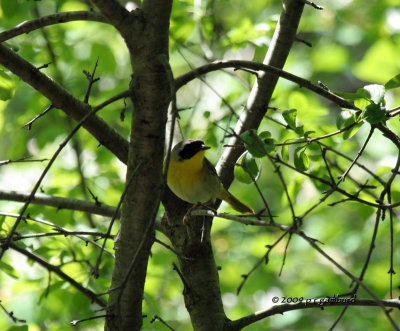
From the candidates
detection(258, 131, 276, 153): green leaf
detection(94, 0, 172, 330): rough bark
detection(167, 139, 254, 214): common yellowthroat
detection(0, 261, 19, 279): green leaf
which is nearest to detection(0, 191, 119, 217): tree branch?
detection(0, 261, 19, 279): green leaf

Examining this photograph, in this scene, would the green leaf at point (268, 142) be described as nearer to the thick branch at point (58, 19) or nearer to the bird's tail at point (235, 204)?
the thick branch at point (58, 19)

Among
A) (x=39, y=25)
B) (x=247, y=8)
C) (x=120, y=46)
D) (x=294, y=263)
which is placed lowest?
(x=39, y=25)

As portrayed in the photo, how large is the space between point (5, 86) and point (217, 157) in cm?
244

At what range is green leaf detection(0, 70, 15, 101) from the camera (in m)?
2.35

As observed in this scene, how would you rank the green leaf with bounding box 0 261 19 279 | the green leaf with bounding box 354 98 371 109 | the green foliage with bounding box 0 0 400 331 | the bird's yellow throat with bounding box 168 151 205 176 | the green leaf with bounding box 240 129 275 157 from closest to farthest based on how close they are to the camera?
the green leaf with bounding box 240 129 275 157 < the green leaf with bounding box 354 98 371 109 < the green leaf with bounding box 0 261 19 279 < the green foliage with bounding box 0 0 400 331 < the bird's yellow throat with bounding box 168 151 205 176

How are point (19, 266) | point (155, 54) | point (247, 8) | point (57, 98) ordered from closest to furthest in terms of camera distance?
point (155, 54), point (57, 98), point (19, 266), point (247, 8)

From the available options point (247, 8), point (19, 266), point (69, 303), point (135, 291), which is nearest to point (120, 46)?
point (247, 8)

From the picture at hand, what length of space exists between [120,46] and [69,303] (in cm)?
516

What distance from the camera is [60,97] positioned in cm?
240

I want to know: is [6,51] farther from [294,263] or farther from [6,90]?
[294,263]

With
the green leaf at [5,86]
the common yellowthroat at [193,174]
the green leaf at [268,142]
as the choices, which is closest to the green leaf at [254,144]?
the green leaf at [268,142]

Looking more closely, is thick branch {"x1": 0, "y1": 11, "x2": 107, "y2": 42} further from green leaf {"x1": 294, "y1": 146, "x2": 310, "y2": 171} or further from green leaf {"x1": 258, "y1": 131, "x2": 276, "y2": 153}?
green leaf {"x1": 294, "y1": 146, "x2": 310, "y2": 171}

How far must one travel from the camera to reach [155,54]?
189cm

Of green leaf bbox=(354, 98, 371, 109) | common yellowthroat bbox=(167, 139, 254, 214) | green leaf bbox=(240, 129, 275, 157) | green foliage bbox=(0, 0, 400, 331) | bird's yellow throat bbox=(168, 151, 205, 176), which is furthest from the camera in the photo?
bird's yellow throat bbox=(168, 151, 205, 176)
